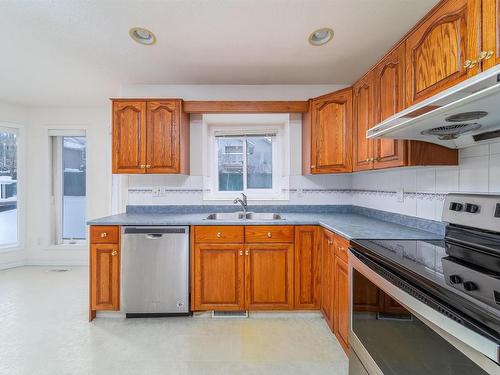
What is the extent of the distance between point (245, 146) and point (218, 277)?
1.64 meters

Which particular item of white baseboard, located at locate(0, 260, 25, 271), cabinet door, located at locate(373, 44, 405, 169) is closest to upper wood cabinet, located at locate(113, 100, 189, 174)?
cabinet door, located at locate(373, 44, 405, 169)

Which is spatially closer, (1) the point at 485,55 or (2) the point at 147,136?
(1) the point at 485,55

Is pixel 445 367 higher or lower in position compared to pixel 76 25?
lower

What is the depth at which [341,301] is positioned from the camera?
1824 mm

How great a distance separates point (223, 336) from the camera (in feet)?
6.79

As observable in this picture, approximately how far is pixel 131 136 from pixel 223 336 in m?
2.03

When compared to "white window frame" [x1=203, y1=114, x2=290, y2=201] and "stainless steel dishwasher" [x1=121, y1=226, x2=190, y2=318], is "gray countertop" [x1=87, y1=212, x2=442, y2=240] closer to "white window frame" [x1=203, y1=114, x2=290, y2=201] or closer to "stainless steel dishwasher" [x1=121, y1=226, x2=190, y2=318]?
"stainless steel dishwasher" [x1=121, y1=226, x2=190, y2=318]

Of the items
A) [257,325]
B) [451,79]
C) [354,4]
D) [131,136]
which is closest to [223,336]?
[257,325]

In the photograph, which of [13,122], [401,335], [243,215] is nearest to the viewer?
[401,335]

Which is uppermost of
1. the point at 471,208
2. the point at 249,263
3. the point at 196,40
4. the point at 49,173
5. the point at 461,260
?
the point at 196,40

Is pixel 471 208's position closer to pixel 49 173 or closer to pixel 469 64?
pixel 469 64

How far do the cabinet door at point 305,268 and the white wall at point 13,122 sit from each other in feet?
13.5

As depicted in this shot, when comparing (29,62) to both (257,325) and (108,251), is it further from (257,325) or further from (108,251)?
(257,325)

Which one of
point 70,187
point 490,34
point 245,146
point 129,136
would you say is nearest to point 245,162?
point 245,146
